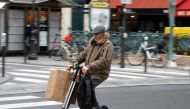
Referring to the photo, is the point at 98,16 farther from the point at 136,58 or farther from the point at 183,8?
the point at 183,8

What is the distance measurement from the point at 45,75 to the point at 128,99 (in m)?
6.11

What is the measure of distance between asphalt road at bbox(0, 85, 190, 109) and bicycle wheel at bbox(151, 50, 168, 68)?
695 cm

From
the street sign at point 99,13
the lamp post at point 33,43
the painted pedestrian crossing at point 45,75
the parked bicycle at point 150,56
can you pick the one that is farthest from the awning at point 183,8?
the painted pedestrian crossing at point 45,75

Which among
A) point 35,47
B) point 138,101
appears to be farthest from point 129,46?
point 138,101

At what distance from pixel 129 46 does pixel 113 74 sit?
606cm

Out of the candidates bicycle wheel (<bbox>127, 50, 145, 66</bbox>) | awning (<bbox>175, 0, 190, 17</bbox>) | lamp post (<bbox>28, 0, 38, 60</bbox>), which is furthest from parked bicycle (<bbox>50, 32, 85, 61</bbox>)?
awning (<bbox>175, 0, 190, 17</bbox>)

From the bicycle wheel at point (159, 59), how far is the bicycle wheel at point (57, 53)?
477cm

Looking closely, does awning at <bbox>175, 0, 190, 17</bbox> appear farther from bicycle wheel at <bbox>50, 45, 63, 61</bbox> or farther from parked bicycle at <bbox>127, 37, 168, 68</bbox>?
bicycle wheel at <bbox>50, 45, 63, 61</bbox>

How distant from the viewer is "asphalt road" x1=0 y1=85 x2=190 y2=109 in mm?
10906

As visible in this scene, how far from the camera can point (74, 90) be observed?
8.17 m

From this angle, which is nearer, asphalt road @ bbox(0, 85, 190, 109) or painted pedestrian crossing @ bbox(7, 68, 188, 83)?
asphalt road @ bbox(0, 85, 190, 109)

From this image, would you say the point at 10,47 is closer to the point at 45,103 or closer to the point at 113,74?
the point at 113,74

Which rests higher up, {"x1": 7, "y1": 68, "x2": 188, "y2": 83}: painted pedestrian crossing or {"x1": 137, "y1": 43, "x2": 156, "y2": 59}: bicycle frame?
{"x1": 137, "y1": 43, "x2": 156, "y2": 59}: bicycle frame

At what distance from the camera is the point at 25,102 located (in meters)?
11.3
